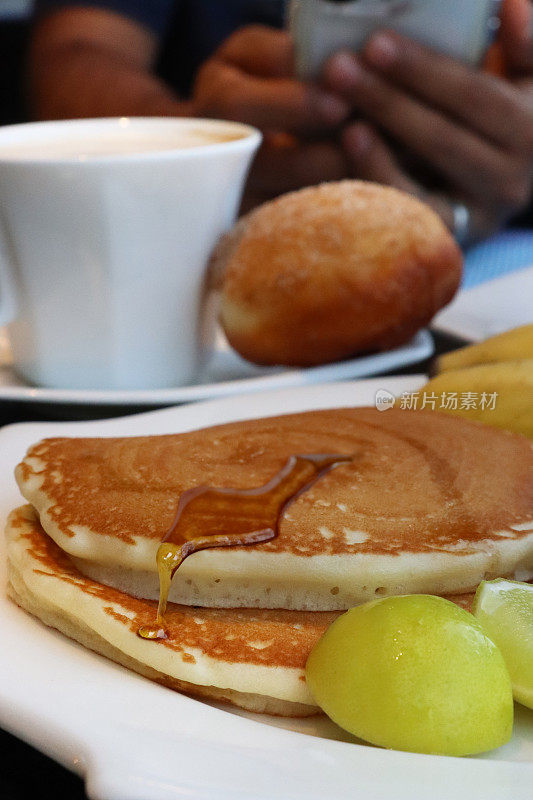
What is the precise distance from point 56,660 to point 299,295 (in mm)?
787

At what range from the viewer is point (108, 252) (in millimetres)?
1297

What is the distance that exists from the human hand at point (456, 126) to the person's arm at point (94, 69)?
0.56m

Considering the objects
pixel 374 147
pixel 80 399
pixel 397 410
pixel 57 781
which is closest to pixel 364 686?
pixel 57 781

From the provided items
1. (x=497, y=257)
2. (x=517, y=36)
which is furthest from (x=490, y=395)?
(x=517, y=36)

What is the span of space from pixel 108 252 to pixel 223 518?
25.4 inches

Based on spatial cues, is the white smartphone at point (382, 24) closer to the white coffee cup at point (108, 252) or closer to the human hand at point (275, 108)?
the human hand at point (275, 108)

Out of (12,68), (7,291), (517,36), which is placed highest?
(517,36)

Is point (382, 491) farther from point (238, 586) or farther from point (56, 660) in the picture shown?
point (56, 660)

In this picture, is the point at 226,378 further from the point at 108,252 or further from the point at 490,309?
the point at 490,309

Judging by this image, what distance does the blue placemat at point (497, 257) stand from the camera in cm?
204

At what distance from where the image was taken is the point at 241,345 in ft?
4.63

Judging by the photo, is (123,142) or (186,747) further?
(123,142)

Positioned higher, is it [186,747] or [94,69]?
[186,747]

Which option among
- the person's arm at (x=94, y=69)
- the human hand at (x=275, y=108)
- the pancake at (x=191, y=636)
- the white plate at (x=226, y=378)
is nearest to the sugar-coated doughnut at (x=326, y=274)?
the white plate at (x=226, y=378)
